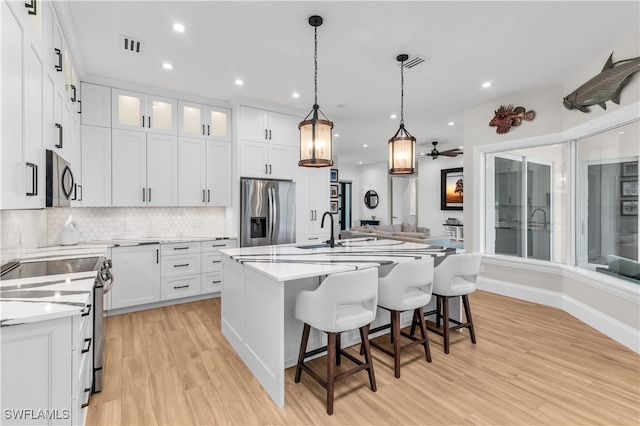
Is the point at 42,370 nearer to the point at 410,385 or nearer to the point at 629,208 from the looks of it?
the point at 410,385

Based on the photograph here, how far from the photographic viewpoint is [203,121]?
461cm

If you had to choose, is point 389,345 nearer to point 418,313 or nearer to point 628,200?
point 418,313

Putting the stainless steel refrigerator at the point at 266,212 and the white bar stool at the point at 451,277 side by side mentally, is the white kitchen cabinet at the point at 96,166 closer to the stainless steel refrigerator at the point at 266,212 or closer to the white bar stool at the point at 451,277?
the stainless steel refrigerator at the point at 266,212

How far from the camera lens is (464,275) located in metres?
2.91

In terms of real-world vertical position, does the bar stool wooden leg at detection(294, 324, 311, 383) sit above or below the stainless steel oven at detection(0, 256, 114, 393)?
below

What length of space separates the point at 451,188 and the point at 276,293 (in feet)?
25.9

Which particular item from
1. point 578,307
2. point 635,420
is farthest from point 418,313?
point 578,307

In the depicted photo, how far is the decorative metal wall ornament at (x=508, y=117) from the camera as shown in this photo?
4292mm

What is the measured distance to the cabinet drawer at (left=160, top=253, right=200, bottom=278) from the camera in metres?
4.12

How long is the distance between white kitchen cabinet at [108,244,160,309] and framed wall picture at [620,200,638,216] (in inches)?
212

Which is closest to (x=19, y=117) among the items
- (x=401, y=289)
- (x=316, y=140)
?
(x=316, y=140)

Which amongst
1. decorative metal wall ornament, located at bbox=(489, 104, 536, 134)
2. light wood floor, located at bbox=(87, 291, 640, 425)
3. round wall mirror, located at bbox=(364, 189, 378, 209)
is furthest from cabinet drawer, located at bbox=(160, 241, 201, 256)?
round wall mirror, located at bbox=(364, 189, 378, 209)

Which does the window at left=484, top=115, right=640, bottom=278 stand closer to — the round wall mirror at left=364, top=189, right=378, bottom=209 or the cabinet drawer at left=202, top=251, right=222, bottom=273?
the cabinet drawer at left=202, top=251, right=222, bottom=273

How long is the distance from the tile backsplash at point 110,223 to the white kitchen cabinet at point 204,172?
36 cm
